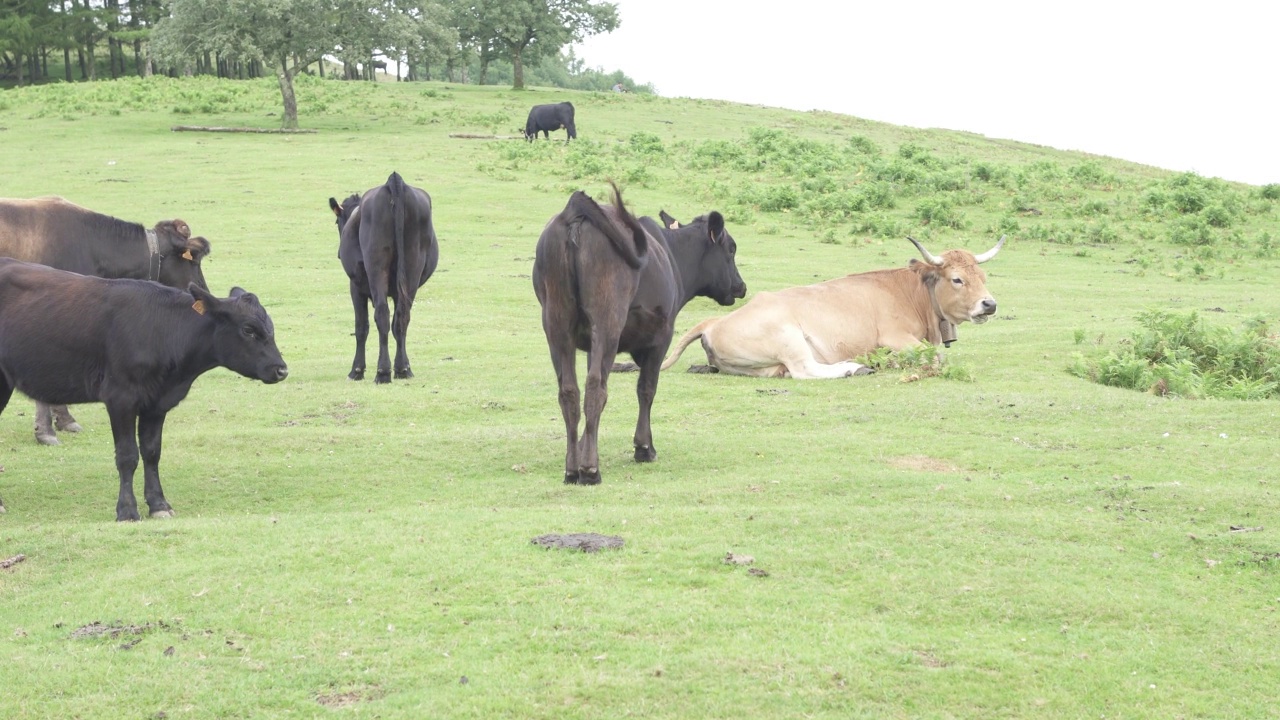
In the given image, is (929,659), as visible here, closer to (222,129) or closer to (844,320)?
(844,320)

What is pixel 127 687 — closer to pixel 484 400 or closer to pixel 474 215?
pixel 484 400

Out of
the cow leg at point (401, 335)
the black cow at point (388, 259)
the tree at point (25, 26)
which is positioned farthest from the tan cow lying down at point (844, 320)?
the tree at point (25, 26)

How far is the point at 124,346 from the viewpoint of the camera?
28.6 feet

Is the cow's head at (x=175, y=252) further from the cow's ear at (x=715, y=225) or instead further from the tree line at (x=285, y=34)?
the tree line at (x=285, y=34)

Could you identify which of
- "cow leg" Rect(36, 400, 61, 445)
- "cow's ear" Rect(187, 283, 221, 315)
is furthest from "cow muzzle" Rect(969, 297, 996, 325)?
"cow leg" Rect(36, 400, 61, 445)

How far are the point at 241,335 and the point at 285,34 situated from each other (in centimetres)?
3510

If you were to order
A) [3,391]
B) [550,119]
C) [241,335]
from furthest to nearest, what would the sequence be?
1. [550,119]
2. [3,391]
3. [241,335]

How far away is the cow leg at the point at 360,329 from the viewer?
47.5 ft

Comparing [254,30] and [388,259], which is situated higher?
[254,30]

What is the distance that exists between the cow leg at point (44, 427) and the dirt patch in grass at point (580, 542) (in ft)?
20.3

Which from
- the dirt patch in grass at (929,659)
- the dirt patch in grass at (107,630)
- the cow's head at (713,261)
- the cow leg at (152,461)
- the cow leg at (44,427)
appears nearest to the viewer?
the dirt patch in grass at (929,659)

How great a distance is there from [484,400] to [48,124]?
119 ft

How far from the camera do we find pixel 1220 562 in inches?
286

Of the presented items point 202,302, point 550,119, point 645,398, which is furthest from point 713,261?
point 550,119
